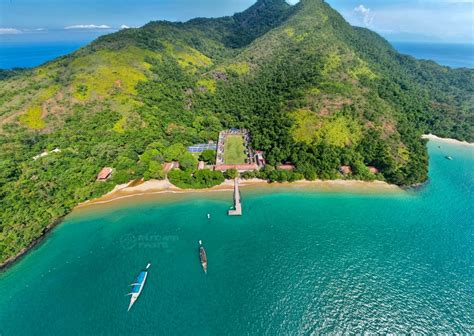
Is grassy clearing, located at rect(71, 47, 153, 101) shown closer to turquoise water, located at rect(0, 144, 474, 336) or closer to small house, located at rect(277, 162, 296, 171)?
turquoise water, located at rect(0, 144, 474, 336)

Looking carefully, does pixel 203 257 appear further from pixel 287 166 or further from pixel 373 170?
pixel 373 170

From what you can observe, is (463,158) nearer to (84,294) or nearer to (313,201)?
(313,201)

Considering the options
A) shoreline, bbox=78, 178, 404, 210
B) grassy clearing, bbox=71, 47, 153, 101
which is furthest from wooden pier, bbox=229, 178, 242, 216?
grassy clearing, bbox=71, 47, 153, 101

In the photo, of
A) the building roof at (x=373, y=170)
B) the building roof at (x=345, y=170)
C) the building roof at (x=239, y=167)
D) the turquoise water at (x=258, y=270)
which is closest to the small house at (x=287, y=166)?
the building roof at (x=239, y=167)

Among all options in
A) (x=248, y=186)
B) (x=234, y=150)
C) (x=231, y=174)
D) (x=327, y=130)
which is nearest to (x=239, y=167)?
(x=231, y=174)

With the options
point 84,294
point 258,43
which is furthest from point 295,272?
point 258,43

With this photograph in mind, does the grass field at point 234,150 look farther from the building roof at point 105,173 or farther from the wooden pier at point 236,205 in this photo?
the building roof at point 105,173
